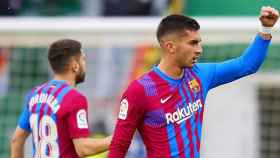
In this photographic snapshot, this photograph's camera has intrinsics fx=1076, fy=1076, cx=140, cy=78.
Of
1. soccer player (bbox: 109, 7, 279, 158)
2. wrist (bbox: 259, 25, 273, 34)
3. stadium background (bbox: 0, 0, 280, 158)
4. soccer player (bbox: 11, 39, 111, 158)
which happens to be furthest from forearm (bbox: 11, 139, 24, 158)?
stadium background (bbox: 0, 0, 280, 158)

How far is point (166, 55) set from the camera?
5.66m

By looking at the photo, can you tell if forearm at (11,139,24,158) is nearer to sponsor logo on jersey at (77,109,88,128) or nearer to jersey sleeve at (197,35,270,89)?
sponsor logo on jersey at (77,109,88,128)

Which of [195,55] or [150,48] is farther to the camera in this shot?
[150,48]

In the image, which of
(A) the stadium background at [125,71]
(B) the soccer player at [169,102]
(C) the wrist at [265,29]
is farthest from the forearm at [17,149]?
(A) the stadium background at [125,71]

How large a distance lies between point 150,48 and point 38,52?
0.97 m

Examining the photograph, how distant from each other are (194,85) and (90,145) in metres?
0.79

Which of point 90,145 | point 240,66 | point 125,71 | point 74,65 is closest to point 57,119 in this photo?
point 90,145

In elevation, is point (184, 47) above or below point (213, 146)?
above

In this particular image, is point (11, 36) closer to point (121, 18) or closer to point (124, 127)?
point (121, 18)

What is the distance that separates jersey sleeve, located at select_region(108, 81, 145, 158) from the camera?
18.1 ft

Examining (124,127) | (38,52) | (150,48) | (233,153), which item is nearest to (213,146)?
(233,153)

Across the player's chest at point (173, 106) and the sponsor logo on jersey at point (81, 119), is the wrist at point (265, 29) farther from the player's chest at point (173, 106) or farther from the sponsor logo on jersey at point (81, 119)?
the sponsor logo on jersey at point (81, 119)

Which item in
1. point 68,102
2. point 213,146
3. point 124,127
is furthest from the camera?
point 213,146

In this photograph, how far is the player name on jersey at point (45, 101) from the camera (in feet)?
20.5
